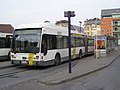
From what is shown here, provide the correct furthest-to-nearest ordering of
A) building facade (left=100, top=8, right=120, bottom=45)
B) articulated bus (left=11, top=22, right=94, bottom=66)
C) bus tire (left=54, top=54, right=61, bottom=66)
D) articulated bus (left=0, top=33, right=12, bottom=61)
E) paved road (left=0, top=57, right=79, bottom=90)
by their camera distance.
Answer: building facade (left=100, top=8, right=120, bottom=45), articulated bus (left=0, top=33, right=12, bottom=61), bus tire (left=54, top=54, right=61, bottom=66), articulated bus (left=11, top=22, right=94, bottom=66), paved road (left=0, top=57, right=79, bottom=90)

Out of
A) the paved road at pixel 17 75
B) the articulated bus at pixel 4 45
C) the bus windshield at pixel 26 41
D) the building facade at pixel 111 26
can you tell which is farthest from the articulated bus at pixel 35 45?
the building facade at pixel 111 26

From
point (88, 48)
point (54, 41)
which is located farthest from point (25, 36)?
point (88, 48)

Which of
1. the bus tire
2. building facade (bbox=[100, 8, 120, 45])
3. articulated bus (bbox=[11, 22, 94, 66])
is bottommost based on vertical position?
the bus tire

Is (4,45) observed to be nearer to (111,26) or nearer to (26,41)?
(26,41)

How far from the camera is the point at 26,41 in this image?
58.3 feet

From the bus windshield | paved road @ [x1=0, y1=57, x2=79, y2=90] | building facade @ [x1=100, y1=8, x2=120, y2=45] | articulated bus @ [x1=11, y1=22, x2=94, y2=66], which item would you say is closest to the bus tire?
articulated bus @ [x1=11, y1=22, x2=94, y2=66]

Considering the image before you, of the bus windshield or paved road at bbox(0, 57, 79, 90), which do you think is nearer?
paved road at bbox(0, 57, 79, 90)

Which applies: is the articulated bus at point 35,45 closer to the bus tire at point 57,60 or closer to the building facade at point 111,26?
the bus tire at point 57,60

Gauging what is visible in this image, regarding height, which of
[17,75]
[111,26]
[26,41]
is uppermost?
[111,26]

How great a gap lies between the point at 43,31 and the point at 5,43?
23.4 feet

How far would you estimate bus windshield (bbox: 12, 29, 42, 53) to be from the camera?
17.5 metres

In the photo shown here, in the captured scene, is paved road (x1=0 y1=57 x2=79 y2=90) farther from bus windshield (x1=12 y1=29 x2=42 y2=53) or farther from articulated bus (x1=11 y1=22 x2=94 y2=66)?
bus windshield (x1=12 y1=29 x2=42 y2=53)

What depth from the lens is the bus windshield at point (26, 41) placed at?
17453mm

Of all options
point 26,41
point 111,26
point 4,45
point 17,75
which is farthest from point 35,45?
point 111,26
